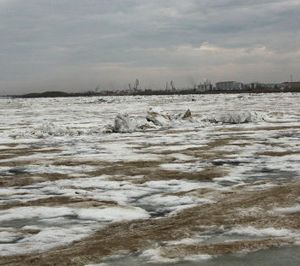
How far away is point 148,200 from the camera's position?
8.83m

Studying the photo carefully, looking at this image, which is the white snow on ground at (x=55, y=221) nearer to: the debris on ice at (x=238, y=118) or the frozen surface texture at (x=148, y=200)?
the frozen surface texture at (x=148, y=200)

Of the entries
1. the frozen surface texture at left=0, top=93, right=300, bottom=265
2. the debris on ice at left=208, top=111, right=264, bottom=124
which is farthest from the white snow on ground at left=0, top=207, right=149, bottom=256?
the debris on ice at left=208, top=111, right=264, bottom=124

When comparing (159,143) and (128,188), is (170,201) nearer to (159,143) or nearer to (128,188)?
(128,188)

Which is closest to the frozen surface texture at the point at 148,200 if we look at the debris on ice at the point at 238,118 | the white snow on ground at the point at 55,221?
the white snow on ground at the point at 55,221

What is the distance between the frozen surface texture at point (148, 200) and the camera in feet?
18.7

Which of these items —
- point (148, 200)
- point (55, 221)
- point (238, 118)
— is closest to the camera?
point (55, 221)

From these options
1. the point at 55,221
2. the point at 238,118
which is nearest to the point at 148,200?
the point at 55,221

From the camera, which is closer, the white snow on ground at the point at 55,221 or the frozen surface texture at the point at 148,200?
the frozen surface texture at the point at 148,200

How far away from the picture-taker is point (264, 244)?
5605 mm

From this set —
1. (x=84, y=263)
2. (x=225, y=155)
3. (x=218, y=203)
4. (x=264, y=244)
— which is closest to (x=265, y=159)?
(x=225, y=155)

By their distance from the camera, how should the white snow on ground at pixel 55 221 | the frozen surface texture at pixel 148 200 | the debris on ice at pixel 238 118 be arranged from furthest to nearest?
the debris on ice at pixel 238 118 < the white snow on ground at pixel 55 221 < the frozen surface texture at pixel 148 200

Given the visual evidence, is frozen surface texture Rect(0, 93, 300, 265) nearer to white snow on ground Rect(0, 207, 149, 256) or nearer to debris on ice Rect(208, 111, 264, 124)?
white snow on ground Rect(0, 207, 149, 256)

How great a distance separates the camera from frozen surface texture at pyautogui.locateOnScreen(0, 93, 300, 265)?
5715mm

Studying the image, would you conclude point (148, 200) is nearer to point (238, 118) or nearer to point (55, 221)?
point (55, 221)
